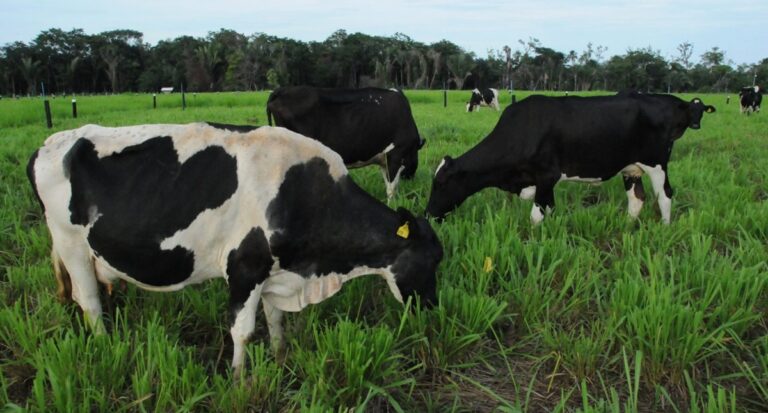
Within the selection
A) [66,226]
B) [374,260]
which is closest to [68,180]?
[66,226]

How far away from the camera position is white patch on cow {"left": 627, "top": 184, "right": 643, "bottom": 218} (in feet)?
18.3

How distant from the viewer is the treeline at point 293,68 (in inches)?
2672

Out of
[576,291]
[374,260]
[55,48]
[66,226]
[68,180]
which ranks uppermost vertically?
[55,48]

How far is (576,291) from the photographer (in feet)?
11.4

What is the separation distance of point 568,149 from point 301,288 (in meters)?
3.49

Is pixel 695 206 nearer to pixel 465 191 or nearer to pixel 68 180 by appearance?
pixel 465 191

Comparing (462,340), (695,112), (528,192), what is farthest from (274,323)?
(695,112)

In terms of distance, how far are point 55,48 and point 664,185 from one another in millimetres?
85512

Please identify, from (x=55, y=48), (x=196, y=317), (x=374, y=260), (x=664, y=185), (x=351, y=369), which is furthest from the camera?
(x=55, y=48)

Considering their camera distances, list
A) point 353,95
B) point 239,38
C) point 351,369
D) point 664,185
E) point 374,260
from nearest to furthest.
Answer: point 351,369
point 374,260
point 664,185
point 353,95
point 239,38

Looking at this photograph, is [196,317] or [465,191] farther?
[465,191]

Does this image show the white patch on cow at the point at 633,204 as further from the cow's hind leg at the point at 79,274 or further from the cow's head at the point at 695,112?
the cow's hind leg at the point at 79,274

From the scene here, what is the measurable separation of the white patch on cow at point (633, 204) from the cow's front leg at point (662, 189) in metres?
0.18

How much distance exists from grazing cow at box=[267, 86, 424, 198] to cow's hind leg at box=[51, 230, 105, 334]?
3.86 meters
